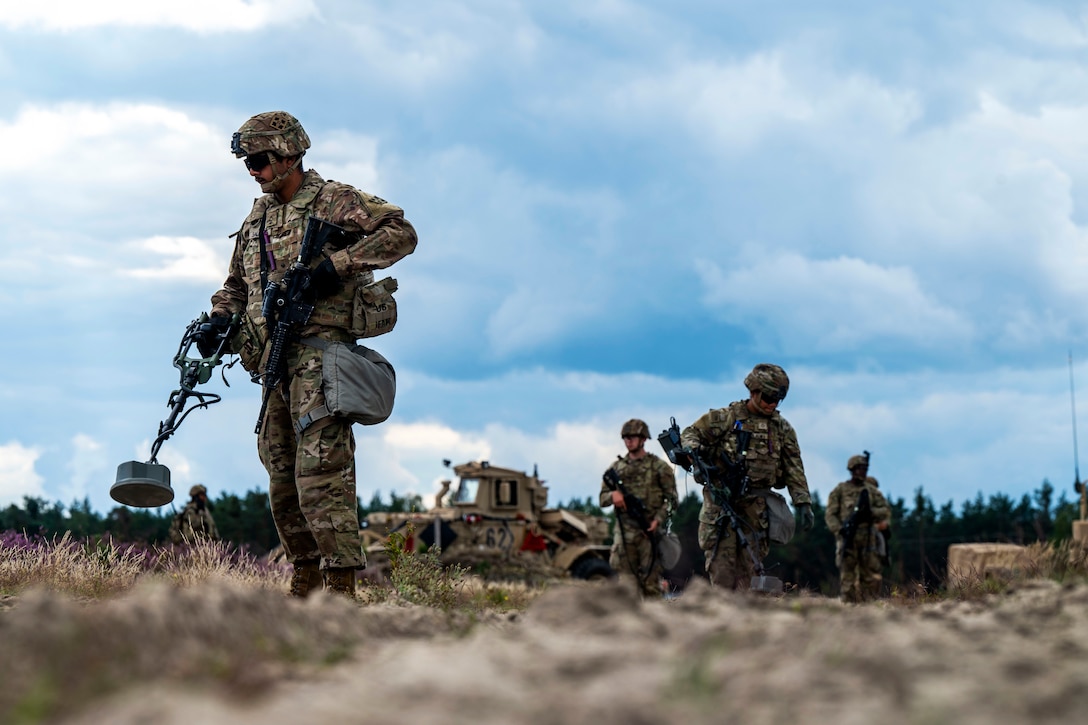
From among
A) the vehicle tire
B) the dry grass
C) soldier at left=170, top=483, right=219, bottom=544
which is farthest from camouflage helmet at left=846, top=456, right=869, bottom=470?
the dry grass

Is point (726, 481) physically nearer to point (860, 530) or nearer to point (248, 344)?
point (248, 344)

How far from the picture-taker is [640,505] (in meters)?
12.9

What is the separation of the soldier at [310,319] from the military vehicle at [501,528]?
15.7 meters

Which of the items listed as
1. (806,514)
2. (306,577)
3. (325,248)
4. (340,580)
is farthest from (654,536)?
(325,248)

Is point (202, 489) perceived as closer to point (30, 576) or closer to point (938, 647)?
point (30, 576)

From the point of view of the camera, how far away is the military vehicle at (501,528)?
22953 mm

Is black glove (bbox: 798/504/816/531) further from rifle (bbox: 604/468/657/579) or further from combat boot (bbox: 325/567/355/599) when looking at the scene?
combat boot (bbox: 325/567/355/599)

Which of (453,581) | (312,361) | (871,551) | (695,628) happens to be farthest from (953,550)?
(695,628)

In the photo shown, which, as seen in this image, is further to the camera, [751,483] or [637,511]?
[637,511]

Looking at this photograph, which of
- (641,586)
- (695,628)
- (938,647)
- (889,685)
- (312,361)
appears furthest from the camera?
(641,586)

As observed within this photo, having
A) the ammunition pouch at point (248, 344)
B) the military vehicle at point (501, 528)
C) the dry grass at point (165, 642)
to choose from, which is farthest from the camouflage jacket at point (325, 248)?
the military vehicle at point (501, 528)

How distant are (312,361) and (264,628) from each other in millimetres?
3542

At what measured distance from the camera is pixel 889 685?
2.46 metres

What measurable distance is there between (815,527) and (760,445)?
4086 centimetres
